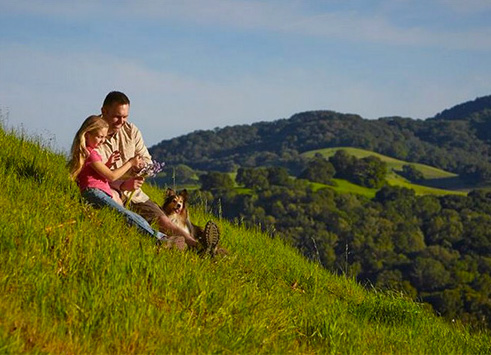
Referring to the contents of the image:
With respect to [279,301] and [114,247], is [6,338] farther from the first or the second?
[279,301]

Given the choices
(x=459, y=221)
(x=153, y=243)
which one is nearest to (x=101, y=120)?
(x=153, y=243)

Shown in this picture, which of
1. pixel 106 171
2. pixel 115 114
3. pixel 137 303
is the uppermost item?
pixel 115 114

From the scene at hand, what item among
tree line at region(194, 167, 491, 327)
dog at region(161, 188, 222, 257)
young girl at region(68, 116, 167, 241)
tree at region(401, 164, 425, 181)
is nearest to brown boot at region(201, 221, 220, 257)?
→ dog at region(161, 188, 222, 257)

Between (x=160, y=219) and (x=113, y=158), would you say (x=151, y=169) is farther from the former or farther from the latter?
(x=160, y=219)

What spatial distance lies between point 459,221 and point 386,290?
115536 mm

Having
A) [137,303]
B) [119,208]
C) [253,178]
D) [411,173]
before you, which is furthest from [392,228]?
[137,303]

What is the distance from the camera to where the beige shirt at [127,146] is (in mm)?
9219

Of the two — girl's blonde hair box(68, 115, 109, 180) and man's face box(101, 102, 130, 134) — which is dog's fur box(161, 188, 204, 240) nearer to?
man's face box(101, 102, 130, 134)

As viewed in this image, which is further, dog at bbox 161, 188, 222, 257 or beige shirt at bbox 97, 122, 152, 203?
beige shirt at bbox 97, 122, 152, 203

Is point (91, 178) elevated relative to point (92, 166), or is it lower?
lower

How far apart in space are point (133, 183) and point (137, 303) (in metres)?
3.67

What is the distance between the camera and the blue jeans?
7613 mm

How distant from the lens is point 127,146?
9391mm

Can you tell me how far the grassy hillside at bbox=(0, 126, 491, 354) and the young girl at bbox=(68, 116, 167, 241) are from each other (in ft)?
0.65
